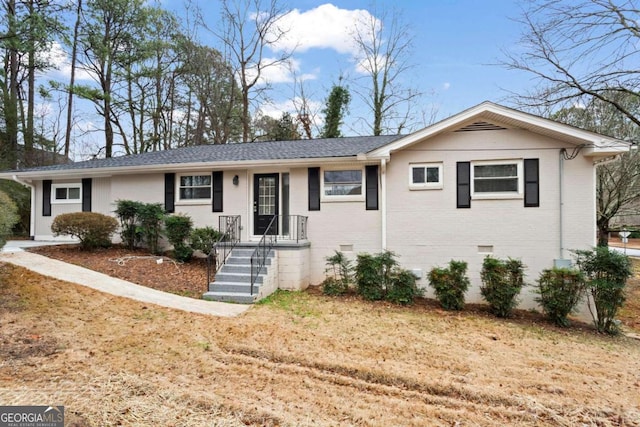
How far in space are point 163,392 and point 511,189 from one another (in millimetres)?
8290

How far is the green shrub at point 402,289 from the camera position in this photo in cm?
728

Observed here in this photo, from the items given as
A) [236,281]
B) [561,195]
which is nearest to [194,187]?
[236,281]

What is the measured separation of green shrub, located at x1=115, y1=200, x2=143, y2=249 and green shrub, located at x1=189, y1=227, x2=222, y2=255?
1.81 m

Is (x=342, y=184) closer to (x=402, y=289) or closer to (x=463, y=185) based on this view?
(x=463, y=185)

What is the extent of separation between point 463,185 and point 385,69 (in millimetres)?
14283

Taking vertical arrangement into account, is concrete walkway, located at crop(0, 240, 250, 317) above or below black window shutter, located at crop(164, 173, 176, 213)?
below

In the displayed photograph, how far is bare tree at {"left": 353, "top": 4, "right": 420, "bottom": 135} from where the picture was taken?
19.5 m

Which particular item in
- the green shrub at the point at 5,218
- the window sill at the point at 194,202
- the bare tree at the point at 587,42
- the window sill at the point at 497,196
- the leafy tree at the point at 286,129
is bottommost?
the green shrub at the point at 5,218

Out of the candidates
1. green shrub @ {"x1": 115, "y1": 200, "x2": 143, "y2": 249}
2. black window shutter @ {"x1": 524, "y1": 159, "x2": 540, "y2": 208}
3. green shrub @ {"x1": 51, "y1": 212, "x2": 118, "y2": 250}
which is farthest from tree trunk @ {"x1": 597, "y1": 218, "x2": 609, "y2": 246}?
green shrub @ {"x1": 51, "y1": 212, "x2": 118, "y2": 250}

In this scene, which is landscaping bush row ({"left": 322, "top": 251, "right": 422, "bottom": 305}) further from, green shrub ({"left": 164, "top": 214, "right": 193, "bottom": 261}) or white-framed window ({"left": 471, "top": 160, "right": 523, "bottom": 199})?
green shrub ({"left": 164, "top": 214, "right": 193, "bottom": 261})

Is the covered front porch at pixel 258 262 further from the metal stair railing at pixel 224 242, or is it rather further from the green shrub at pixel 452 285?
the green shrub at pixel 452 285

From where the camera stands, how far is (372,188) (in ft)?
28.5

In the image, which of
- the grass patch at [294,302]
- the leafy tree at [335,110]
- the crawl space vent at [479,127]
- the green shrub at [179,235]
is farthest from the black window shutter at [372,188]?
the leafy tree at [335,110]

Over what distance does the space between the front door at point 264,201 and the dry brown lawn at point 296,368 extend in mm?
3810
